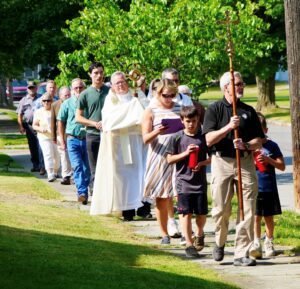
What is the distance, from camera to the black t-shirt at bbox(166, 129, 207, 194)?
11797 millimetres

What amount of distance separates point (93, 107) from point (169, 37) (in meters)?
3.50

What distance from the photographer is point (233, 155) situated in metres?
10.8

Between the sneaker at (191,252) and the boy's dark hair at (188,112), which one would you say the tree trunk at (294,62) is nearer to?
the boy's dark hair at (188,112)

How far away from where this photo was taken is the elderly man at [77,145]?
1714 cm

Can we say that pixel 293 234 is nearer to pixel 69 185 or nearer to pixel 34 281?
pixel 34 281

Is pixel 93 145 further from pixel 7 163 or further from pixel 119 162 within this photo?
pixel 7 163

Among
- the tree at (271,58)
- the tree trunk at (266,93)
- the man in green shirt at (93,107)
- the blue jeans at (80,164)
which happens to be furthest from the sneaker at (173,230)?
the tree trunk at (266,93)

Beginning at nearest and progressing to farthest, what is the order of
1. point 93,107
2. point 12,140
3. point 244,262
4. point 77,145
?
1. point 244,262
2. point 93,107
3. point 77,145
4. point 12,140

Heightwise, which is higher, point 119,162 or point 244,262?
point 119,162

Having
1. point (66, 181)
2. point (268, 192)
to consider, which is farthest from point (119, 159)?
point (66, 181)

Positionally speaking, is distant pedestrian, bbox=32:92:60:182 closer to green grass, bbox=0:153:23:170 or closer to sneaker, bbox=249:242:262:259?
green grass, bbox=0:153:23:170

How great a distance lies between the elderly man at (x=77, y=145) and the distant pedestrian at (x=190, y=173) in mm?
5134

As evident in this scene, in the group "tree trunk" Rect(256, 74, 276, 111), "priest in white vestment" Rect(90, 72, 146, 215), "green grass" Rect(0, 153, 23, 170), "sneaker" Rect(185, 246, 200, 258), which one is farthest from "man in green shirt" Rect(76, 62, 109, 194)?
"tree trunk" Rect(256, 74, 276, 111)

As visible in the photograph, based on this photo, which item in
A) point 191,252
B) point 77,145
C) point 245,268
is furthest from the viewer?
point 77,145
